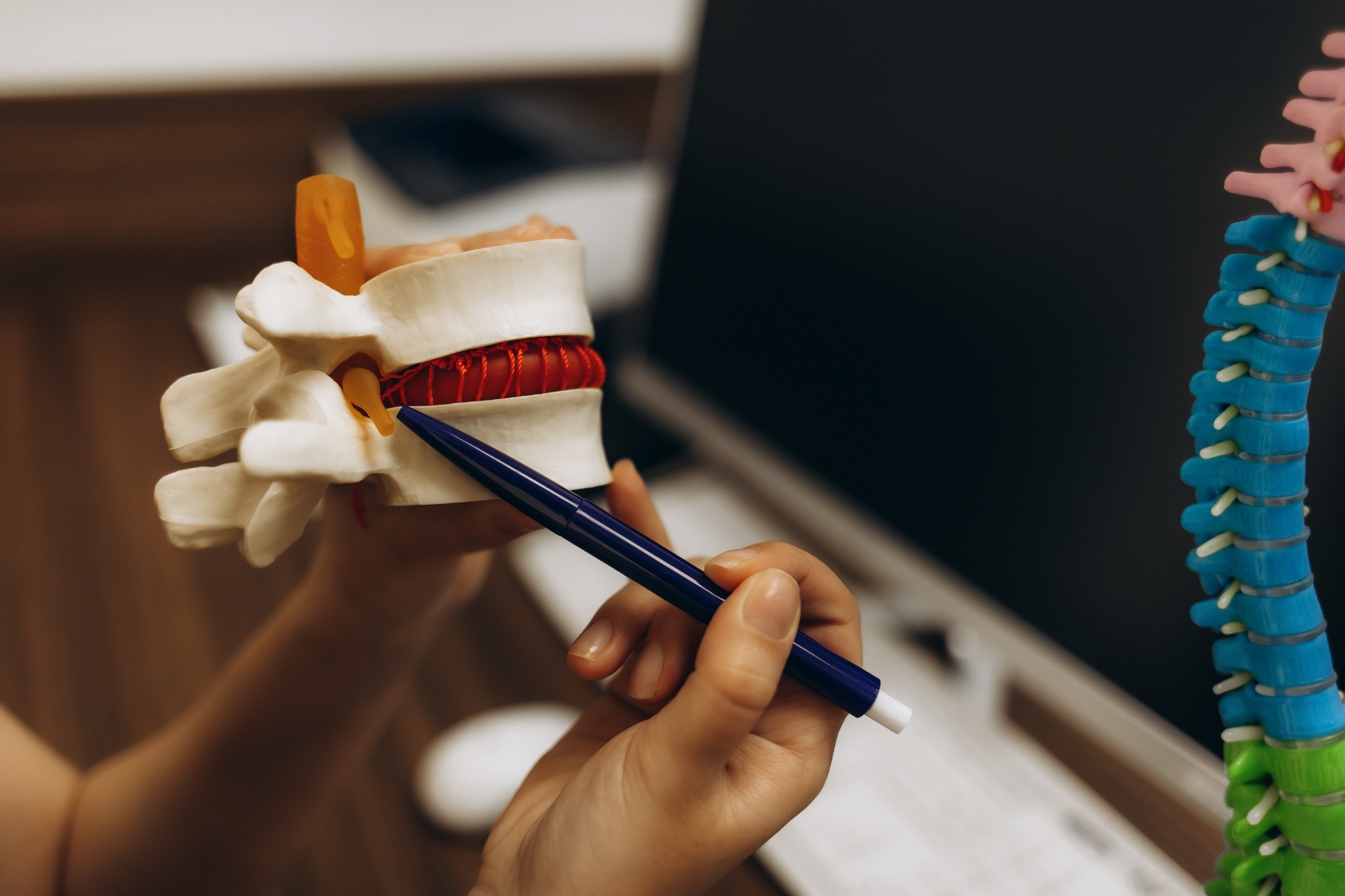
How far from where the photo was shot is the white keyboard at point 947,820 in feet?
1.60

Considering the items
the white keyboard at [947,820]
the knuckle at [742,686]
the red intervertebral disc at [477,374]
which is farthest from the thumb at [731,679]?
the white keyboard at [947,820]

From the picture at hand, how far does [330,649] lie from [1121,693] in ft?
1.37

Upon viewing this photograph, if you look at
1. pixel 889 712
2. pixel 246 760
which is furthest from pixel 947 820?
pixel 246 760

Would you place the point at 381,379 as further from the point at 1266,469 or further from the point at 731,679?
the point at 1266,469

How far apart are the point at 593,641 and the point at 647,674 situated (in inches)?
1.0

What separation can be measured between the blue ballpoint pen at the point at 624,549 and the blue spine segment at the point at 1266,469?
118 mm

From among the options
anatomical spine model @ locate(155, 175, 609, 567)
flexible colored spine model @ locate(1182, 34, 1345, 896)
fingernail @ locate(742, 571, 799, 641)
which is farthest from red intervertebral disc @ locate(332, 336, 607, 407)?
flexible colored spine model @ locate(1182, 34, 1345, 896)

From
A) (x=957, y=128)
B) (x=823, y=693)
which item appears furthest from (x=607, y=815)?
(x=957, y=128)

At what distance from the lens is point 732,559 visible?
324mm

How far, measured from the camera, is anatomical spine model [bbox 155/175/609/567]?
0.30 meters

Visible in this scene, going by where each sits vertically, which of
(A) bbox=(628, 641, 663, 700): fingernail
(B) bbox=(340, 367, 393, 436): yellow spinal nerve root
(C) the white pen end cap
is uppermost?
(B) bbox=(340, 367, 393, 436): yellow spinal nerve root

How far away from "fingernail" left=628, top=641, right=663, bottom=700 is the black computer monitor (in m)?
0.27

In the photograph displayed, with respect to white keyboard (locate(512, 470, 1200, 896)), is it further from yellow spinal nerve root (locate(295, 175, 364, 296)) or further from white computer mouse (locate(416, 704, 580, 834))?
yellow spinal nerve root (locate(295, 175, 364, 296))

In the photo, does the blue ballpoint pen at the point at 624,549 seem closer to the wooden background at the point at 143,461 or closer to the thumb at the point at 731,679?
the thumb at the point at 731,679
